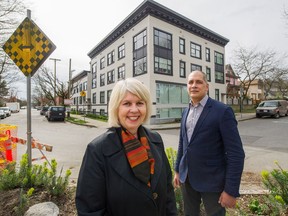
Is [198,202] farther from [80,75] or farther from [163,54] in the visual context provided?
[80,75]

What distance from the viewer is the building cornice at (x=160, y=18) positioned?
2097 centimetres

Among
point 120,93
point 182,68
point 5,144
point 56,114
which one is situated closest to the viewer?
point 120,93

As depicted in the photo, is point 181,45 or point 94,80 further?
point 94,80

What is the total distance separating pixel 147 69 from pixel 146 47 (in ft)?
8.07

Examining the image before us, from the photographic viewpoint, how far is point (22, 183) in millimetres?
3170

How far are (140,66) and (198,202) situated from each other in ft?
68.4

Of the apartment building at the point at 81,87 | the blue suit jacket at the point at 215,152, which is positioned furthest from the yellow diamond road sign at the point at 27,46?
the apartment building at the point at 81,87

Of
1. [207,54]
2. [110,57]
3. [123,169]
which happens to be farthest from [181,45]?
[123,169]

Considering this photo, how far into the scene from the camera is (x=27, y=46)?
366cm

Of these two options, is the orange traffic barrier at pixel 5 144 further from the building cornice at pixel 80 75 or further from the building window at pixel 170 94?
the building cornice at pixel 80 75

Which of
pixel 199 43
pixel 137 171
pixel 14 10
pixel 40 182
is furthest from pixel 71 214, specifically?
pixel 199 43

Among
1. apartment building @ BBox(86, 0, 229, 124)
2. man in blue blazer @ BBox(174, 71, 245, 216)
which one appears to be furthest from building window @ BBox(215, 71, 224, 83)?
man in blue blazer @ BBox(174, 71, 245, 216)

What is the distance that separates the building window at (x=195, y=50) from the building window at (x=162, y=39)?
4448mm

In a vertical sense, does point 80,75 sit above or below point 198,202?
above
